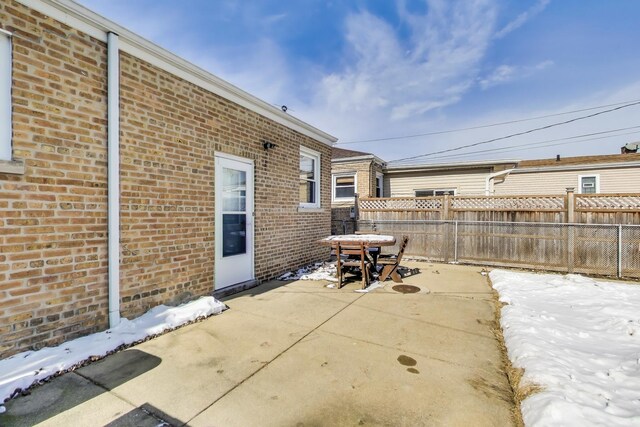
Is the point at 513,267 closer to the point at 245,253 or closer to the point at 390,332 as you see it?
the point at 390,332

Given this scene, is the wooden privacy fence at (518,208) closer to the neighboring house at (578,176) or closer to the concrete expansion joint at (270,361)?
the concrete expansion joint at (270,361)

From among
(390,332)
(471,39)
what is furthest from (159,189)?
(471,39)

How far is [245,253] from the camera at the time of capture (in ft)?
18.0

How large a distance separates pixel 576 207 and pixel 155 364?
9230 mm

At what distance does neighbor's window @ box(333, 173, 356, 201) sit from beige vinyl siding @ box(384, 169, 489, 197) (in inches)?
88.1

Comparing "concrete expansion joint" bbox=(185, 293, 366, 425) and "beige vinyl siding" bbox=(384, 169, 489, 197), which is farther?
"beige vinyl siding" bbox=(384, 169, 489, 197)

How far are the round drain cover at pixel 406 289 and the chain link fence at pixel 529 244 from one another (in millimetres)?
3577

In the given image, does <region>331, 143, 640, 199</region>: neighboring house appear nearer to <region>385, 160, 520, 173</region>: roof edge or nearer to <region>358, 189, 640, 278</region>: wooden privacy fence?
<region>385, 160, 520, 173</region>: roof edge

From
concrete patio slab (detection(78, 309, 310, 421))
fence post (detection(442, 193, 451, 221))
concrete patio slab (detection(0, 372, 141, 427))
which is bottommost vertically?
concrete patio slab (detection(78, 309, 310, 421))

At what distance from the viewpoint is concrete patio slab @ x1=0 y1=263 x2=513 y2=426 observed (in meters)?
2.07

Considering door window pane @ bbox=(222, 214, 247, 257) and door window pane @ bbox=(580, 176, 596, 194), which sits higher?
door window pane @ bbox=(580, 176, 596, 194)

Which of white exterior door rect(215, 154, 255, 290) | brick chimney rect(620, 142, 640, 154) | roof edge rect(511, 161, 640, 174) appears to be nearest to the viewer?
white exterior door rect(215, 154, 255, 290)

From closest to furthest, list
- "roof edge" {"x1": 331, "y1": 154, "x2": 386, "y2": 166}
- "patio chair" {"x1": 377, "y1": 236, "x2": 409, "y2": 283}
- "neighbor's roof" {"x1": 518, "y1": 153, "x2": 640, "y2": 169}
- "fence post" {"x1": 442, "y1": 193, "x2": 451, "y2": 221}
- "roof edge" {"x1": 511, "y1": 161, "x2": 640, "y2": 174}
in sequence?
1. "patio chair" {"x1": 377, "y1": 236, "x2": 409, "y2": 283}
2. "fence post" {"x1": 442, "y1": 193, "x2": 451, "y2": 221}
3. "roof edge" {"x1": 331, "y1": 154, "x2": 386, "y2": 166}
4. "roof edge" {"x1": 511, "y1": 161, "x2": 640, "y2": 174}
5. "neighbor's roof" {"x1": 518, "y1": 153, "x2": 640, "y2": 169}

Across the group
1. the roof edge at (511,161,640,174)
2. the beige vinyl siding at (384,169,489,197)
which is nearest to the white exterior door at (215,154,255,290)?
the beige vinyl siding at (384,169,489,197)
